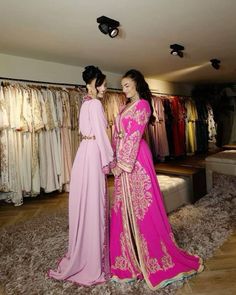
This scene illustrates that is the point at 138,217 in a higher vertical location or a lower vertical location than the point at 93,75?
lower

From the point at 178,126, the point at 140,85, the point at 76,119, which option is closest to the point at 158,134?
the point at 178,126

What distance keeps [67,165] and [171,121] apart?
128 inches

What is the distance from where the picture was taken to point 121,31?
121 inches

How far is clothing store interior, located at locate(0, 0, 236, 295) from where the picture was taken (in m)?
2.09

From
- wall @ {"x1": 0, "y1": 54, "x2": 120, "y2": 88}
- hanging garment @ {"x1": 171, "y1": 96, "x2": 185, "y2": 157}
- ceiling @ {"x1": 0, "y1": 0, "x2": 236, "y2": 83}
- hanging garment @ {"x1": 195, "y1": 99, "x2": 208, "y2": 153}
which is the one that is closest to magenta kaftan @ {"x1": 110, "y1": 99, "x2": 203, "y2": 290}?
ceiling @ {"x1": 0, "y1": 0, "x2": 236, "y2": 83}

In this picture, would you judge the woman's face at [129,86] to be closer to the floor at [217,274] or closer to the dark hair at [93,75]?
the dark hair at [93,75]

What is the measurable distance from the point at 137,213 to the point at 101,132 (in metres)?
0.59

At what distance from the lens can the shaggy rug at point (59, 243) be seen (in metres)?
1.74

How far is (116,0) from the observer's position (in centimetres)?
228

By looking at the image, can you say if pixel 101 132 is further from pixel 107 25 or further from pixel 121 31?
pixel 121 31

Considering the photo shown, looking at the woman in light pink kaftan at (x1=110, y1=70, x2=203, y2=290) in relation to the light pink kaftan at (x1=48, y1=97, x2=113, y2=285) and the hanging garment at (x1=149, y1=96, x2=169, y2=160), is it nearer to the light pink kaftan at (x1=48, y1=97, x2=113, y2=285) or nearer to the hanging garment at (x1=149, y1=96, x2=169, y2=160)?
the light pink kaftan at (x1=48, y1=97, x2=113, y2=285)

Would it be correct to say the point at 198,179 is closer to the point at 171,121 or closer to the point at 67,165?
the point at 67,165

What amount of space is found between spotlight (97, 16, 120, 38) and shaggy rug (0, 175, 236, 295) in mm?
2101

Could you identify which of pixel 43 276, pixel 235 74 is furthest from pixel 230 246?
pixel 235 74
